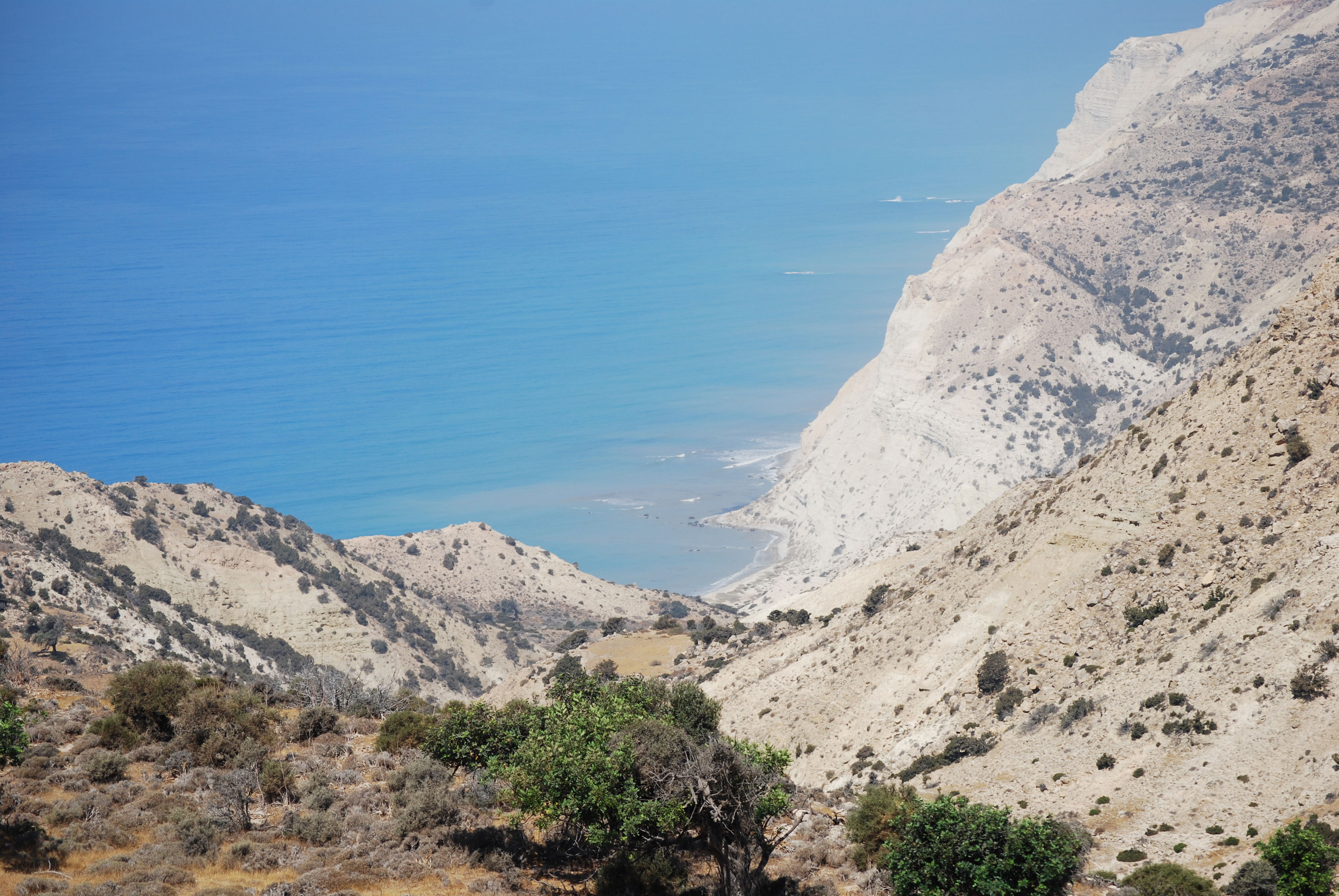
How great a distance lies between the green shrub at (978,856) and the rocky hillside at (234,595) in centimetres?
4582

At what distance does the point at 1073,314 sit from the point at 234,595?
116 metres

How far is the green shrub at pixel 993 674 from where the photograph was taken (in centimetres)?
4034

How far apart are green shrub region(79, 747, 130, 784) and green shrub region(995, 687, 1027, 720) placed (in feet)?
A: 100

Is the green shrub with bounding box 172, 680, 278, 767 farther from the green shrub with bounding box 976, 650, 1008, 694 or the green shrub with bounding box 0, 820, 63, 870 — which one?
the green shrub with bounding box 976, 650, 1008, 694

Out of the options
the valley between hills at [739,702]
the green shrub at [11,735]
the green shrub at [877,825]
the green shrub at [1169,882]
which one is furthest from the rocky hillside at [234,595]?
the green shrub at [1169,882]

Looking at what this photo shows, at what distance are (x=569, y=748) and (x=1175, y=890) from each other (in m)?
14.7

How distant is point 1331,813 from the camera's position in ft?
82.8

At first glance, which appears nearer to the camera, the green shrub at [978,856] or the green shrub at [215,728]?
the green shrub at [978,856]

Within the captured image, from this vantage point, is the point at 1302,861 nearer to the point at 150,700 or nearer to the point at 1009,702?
the point at 1009,702

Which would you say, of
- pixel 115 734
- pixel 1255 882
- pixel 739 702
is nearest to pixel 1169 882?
pixel 1255 882

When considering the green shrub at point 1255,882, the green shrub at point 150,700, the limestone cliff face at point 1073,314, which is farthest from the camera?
the limestone cliff face at point 1073,314

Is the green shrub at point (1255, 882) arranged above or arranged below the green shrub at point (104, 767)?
below

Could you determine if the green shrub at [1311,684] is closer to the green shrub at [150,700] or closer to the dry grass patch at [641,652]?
the green shrub at [150,700]

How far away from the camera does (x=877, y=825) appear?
1050 inches
